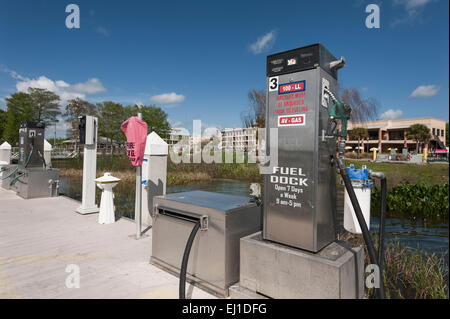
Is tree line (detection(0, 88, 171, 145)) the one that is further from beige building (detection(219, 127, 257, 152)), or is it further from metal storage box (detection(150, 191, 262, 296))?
metal storage box (detection(150, 191, 262, 296))

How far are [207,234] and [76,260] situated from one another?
1.93 metres

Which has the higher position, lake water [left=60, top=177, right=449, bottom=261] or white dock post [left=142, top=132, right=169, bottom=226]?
white dock post [left=142, top=132, right=169, bottom=226]

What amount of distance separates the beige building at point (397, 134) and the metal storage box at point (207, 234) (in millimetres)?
56809

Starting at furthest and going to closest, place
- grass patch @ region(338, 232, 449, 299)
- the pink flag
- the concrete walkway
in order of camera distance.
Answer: the pink flag
grass patch @ region(338, 232, 449, 299)
the concrete walkway

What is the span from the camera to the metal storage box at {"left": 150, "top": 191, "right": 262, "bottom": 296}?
2.54 meters

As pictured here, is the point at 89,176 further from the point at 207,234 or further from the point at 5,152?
the point at 5,152

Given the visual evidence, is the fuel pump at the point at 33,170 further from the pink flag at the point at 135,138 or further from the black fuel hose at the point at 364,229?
the black fuel hose at the point at 364,229

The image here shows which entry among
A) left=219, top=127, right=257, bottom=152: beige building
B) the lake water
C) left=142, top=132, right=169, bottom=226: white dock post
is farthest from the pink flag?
left=219, top=127, right=257, bottom=152: beige building

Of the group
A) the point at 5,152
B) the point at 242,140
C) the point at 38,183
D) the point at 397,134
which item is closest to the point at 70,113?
the point at 242,140

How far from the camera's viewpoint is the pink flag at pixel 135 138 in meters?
4.17

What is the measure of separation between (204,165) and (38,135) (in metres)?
10.4

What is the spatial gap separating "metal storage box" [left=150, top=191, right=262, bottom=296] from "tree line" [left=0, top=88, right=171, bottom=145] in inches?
1367

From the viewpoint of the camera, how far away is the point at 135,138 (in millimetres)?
4184
